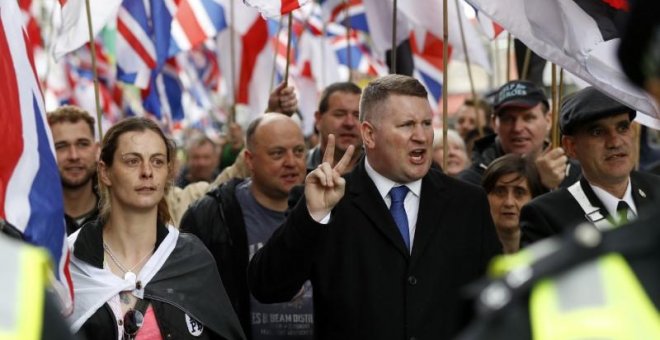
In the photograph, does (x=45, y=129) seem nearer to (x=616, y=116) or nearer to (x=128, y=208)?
(x=128, y=208)

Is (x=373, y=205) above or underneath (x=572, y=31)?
underneath

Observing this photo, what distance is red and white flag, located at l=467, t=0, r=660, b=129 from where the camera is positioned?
17.5 ft

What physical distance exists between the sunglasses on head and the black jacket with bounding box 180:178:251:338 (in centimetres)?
116

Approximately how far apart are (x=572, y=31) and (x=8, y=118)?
241 centimetres

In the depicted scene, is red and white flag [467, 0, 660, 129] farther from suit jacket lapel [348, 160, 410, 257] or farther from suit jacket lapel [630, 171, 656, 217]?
suit jacket lapel [348, 160, 410, 257]

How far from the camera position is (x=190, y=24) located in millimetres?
10203

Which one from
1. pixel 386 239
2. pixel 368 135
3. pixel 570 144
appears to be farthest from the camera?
pixel 570 144

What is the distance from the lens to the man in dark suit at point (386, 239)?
475cm

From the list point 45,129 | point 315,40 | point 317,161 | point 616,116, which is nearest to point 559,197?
point 616,116

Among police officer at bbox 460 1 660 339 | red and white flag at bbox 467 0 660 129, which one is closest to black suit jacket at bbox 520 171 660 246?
red and white flag at bbox 467 0 660 129

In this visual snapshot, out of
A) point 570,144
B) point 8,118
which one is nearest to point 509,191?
point 570,144

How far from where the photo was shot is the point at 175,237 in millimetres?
5188

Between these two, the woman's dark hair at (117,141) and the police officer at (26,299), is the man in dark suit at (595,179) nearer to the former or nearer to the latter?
the woman's dark hair at (117,141)

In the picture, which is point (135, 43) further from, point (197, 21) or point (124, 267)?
point (124, 267)
